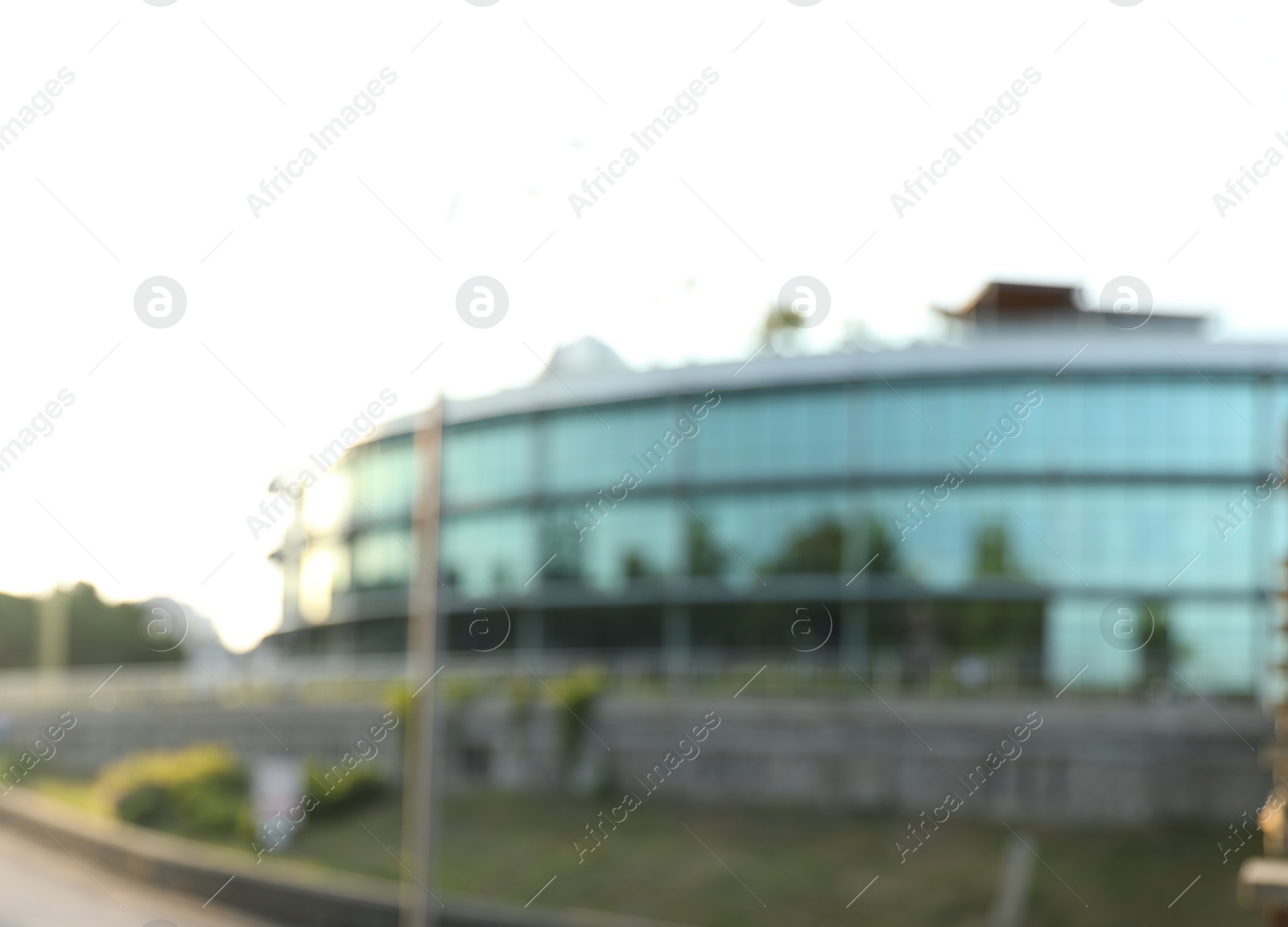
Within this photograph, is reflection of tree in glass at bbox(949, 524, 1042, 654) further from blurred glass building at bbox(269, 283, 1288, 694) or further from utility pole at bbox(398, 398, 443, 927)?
utility pole at bbox(398, 398, 443, 927)

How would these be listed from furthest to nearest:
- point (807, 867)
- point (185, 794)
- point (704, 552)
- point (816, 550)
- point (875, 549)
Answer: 1. point (704, 552)
2. point (816, 550)
3. point (875, 549)
4. point (185, 794)
5. point (807, 867)

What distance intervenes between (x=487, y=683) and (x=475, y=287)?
18538mm

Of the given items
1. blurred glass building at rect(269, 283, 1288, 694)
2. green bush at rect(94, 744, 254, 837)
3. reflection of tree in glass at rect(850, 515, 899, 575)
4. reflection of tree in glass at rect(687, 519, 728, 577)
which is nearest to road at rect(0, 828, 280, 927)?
green bush at rect(94, 744, 254, 837)

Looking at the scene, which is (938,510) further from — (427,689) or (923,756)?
(427,689)

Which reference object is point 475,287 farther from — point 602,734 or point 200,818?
point 200,818

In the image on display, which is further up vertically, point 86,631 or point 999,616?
point 86,631

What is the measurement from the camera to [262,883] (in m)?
20.7

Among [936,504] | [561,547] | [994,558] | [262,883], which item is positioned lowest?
[262,883]

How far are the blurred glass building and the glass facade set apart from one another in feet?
0.21

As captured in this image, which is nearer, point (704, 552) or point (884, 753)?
point (884, 753)

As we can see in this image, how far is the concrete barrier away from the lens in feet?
57.0

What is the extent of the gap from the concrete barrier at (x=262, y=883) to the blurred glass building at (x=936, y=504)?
14.3 m

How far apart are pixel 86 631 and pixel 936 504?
211ft

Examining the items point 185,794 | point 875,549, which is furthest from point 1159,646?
point 185,794
